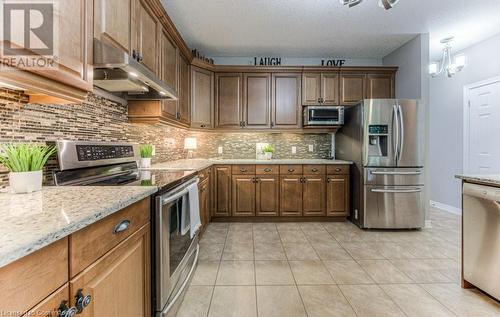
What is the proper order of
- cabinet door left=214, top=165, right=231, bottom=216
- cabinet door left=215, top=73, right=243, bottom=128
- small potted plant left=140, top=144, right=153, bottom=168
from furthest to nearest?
cabinet door left=215, top=73, right=243, bottom=128 → cabinet door left=214, top=165, right=231, bottom=216 → small potted plant left=140, top=144, right=153, bottom=168

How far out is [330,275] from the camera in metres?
2.12

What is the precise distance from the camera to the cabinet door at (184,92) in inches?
124

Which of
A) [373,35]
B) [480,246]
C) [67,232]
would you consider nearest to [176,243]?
[67,232]

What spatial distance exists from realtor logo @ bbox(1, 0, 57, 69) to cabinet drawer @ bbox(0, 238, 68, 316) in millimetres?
656

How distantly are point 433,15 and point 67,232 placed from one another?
4029mm

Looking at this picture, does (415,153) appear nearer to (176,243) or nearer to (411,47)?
(411,47)

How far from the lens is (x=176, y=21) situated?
313 cm

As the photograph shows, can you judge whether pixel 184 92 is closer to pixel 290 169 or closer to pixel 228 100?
pixel 228 100

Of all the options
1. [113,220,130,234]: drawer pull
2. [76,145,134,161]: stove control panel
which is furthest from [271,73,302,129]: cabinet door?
[113,220,130,234]: drawer pull

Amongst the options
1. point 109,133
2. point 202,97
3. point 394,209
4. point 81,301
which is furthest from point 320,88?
point 81,301

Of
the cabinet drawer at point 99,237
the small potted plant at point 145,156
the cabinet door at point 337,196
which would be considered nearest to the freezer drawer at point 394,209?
the cabinet door at point 337,196

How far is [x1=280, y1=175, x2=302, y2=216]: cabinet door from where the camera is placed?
3.65m

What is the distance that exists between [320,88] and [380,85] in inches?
38.9

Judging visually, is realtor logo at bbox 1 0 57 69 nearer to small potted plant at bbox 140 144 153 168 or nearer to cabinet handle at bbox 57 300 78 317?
cabinet handle at bbox 57 300 78 317
